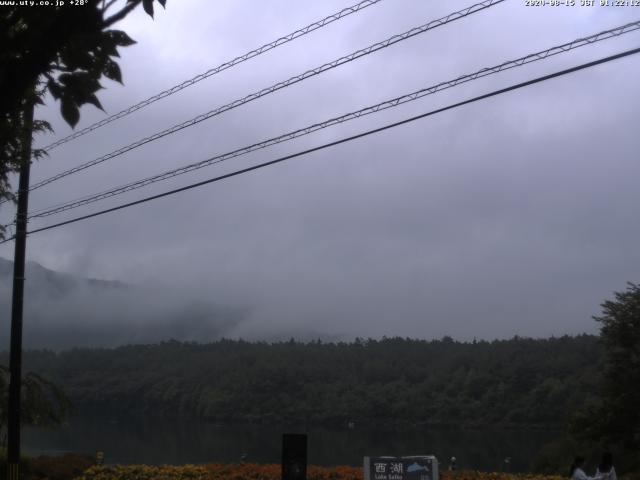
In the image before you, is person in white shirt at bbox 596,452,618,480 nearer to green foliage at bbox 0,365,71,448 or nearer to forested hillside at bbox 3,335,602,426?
green foliage at bbox 0,365,71,448

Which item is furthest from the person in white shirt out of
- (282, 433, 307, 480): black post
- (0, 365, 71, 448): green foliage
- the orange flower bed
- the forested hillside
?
the forested hillside

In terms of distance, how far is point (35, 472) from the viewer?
19266 millimetres

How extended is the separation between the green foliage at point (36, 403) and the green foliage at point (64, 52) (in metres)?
15.3

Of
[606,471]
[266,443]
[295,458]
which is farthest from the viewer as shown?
[266,443]

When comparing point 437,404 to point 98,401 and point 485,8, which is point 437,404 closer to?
point 98,401

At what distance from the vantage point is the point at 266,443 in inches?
1801

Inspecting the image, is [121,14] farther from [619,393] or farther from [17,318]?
[619,393]

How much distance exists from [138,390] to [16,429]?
72.1 meters

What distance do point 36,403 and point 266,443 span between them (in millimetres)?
27686

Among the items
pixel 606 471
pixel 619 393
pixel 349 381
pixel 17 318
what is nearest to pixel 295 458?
pixel 606 471

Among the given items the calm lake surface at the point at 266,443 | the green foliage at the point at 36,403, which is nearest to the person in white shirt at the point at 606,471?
the green foliage at the point at 36,403

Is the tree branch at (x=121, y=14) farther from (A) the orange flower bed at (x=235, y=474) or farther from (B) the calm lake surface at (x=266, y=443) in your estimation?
(B) the calm lake surface at (x=266, y=443)

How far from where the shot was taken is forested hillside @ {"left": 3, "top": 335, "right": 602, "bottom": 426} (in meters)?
63.7

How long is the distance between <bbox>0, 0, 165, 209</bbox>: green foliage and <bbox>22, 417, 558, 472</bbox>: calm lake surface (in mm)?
23724
